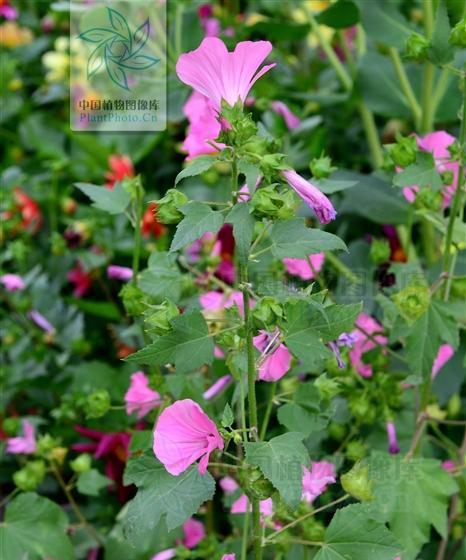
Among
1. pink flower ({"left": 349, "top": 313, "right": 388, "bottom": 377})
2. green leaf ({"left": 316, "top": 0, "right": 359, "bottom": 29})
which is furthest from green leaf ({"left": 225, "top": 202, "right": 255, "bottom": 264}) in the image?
green leaf ({"left": 316, "top": 0, "right": 359, "bottom": 29})

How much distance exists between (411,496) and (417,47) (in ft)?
1.30

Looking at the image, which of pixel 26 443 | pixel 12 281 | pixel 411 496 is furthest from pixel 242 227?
pixel 12 281

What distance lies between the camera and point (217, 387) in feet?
2.64

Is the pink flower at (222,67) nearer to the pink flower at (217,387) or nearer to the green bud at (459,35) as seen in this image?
the green bud at (459,35)

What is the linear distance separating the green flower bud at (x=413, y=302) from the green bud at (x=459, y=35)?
21 cm

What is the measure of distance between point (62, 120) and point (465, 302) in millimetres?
1077

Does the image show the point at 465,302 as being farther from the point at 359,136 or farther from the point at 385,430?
the point at 359,136

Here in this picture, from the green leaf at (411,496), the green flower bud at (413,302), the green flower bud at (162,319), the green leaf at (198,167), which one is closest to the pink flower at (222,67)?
the green leaf at (198,167)

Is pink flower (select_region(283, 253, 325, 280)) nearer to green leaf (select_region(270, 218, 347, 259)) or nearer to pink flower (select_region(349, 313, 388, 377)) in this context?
pink flower (select_region(349, 313, 388, 377))

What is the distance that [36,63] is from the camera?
1829mm

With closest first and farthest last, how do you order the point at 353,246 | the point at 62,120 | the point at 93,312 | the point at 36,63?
the point at 353,246, the point at 93,312, the point at 62,120, the point at 36,63

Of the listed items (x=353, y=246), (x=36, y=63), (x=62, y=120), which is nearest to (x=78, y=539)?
(x=353, y=246)

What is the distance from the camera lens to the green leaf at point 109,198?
0.79m

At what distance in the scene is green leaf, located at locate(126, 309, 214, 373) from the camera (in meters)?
0.58
